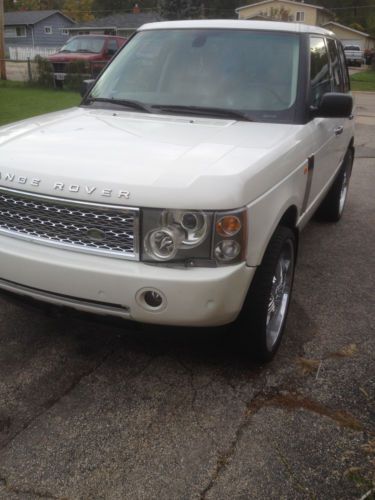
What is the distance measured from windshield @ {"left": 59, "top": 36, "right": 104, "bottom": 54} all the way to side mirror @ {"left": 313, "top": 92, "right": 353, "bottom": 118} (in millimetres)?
16385

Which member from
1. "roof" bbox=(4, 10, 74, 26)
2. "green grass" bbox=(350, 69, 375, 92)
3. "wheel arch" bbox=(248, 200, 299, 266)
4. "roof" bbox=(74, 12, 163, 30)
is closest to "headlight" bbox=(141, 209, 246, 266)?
"wheel arch" bbox=(248, 200, 299, 266)

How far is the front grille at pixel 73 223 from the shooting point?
2.48m

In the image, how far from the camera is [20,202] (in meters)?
2.70

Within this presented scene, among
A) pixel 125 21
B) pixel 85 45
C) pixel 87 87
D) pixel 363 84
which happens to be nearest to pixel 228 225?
pixel 87 87

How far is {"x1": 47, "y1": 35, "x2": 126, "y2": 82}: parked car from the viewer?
17.9m

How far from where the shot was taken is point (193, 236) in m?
2.46

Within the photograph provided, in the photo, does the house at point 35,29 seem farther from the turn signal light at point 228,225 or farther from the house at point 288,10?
the turn signal light at point 228,225

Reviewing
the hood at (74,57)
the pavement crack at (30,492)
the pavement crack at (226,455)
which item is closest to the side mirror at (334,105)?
the pavement crack at (226,455)

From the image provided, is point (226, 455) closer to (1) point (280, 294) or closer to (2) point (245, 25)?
(1) point (280, 294)

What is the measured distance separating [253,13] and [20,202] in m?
68.1

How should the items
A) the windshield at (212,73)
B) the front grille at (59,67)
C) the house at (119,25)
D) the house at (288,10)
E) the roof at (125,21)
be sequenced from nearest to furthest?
the windshield at (212,73), the front grille at (59,67), the house at (119,25), the roof at (125,21), the house at (288,10)

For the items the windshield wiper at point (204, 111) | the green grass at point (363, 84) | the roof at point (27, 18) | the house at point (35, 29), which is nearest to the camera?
the windshield wiper at point (204, 111)

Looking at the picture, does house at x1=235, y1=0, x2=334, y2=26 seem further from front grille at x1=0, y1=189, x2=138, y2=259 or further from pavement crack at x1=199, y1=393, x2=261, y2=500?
pavement crack at x1=199, y1=393, x2=261, y2=500

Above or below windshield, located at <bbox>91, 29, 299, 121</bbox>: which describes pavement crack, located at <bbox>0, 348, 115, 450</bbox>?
below
